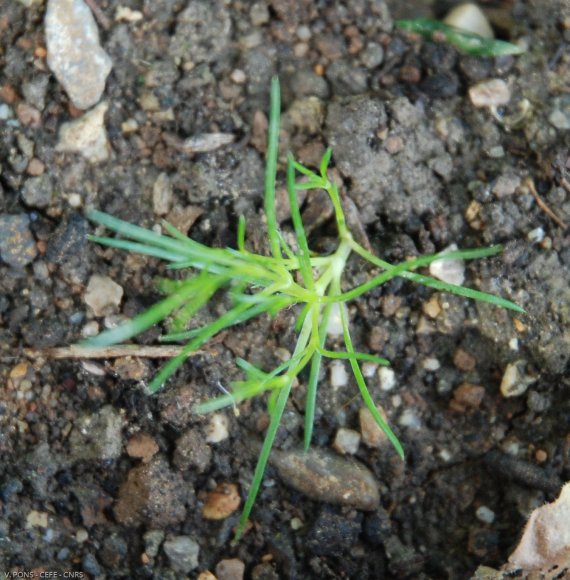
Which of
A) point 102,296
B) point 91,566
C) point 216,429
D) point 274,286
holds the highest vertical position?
point 274,286

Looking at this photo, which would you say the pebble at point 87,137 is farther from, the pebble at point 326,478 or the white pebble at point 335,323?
the pebble at point 326,478

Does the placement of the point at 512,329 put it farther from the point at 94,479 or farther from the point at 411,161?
the point at 94,479

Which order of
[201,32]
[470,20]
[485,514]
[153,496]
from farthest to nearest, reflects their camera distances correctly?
[470,20] < [201,32] < [485,514] < [153,496]

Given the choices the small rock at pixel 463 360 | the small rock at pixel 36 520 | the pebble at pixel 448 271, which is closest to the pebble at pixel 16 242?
the small rock at pixel 36 520

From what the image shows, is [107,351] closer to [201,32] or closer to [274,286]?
[274,286]

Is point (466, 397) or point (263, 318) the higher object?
point (263, 318)

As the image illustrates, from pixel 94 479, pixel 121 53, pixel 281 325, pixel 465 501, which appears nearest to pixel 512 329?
pixel 465 501

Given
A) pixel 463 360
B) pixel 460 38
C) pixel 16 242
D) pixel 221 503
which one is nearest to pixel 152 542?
pixel 221 503
